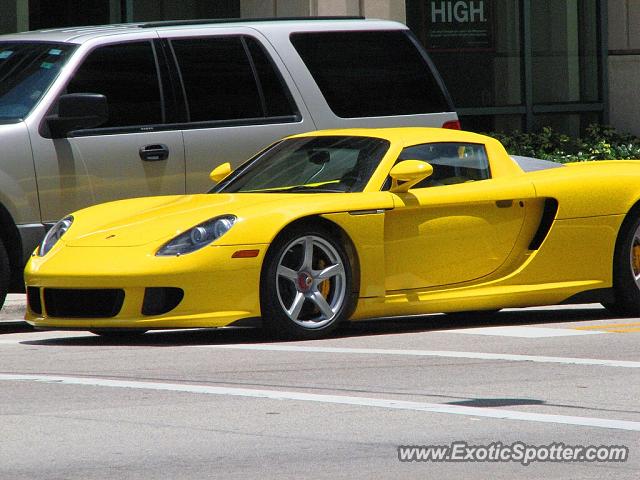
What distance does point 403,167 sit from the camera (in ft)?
33.8

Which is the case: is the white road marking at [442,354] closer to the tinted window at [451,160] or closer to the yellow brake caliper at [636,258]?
the tinted window at [451,160]

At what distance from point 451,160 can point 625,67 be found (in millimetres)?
12922

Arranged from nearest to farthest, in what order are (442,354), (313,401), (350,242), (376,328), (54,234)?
(313,401)
(442,354)
(350,242)
(54,234)
(376,328)

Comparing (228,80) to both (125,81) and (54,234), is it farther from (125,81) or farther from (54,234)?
(54,234)

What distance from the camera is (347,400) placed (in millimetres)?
7695

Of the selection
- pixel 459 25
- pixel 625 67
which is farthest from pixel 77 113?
pixel 625 67

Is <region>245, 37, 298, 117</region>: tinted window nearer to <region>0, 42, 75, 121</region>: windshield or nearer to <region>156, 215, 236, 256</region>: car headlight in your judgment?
<region>0, 42, 75, 121</region>: windshield

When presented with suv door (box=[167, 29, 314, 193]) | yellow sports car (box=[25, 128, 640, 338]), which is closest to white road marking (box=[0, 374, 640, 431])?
yellow sports car (box=[25, 128, 640, 338])

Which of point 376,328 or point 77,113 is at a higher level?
point 77,113

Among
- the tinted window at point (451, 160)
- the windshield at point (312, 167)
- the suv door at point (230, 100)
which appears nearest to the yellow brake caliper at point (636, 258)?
the tinted window at point (451, 160)

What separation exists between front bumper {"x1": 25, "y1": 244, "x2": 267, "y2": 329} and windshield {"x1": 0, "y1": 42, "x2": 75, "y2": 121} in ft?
5.78

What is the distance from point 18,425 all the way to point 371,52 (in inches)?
247

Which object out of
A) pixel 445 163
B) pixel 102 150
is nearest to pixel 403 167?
pixel 445 163

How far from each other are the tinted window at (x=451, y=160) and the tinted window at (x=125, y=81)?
197 cm
